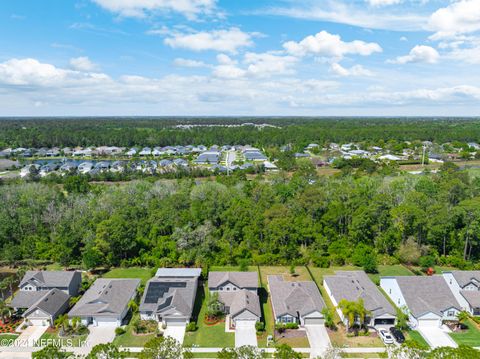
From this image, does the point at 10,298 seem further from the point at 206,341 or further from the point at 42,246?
the point at 206,341

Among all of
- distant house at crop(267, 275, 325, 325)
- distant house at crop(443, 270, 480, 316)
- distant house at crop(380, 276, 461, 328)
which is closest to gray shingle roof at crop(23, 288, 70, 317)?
distant house at crop(267, 275, 325, 325)

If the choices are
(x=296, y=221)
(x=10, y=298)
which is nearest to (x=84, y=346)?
(x=10, y=298)

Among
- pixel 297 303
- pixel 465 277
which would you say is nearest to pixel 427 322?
pixel 465 277

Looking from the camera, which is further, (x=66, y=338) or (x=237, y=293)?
(x=237, y=293)

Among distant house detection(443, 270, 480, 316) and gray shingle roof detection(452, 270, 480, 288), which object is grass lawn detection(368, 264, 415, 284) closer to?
distant house detection(443, 270, 480, 316)

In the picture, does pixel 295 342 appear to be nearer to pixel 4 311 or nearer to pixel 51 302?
pixel 51 302
